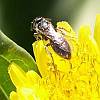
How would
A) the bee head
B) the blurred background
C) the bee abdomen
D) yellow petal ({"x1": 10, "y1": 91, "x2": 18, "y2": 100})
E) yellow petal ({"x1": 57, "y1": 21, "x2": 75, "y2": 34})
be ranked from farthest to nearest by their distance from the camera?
the blurred background, the bee head, yellow petal ({"x1": 57, "y1": 21, "x2": 75, "y2": 34}), the bee abdomen, yellow petal ({"x1": 10, "y1": 91, "x2": 18, "y2": 100})

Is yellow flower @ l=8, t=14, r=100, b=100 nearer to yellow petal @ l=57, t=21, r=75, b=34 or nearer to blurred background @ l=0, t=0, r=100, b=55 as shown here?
yellow petal @ l=57, t=21, r=75, b=34

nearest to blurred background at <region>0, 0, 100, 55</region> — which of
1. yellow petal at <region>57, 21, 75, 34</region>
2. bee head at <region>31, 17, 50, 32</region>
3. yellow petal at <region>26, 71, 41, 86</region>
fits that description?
bee head at <region>31, 17, 50, 32</region>

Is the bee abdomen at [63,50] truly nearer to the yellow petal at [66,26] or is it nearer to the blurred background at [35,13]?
the yellow petal at [66,26]

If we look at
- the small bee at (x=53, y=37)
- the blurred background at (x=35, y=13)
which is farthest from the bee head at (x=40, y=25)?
the blurred background at (x=35, y=13)

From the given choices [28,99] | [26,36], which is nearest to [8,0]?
[26,36]

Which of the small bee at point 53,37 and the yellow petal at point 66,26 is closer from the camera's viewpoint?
the small bee at point 53,37

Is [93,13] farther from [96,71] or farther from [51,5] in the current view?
[96,71]

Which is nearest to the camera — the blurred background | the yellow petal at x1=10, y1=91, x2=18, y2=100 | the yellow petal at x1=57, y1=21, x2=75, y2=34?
the yellow petal at x1=10, y1=91, x2=18, y2=100
